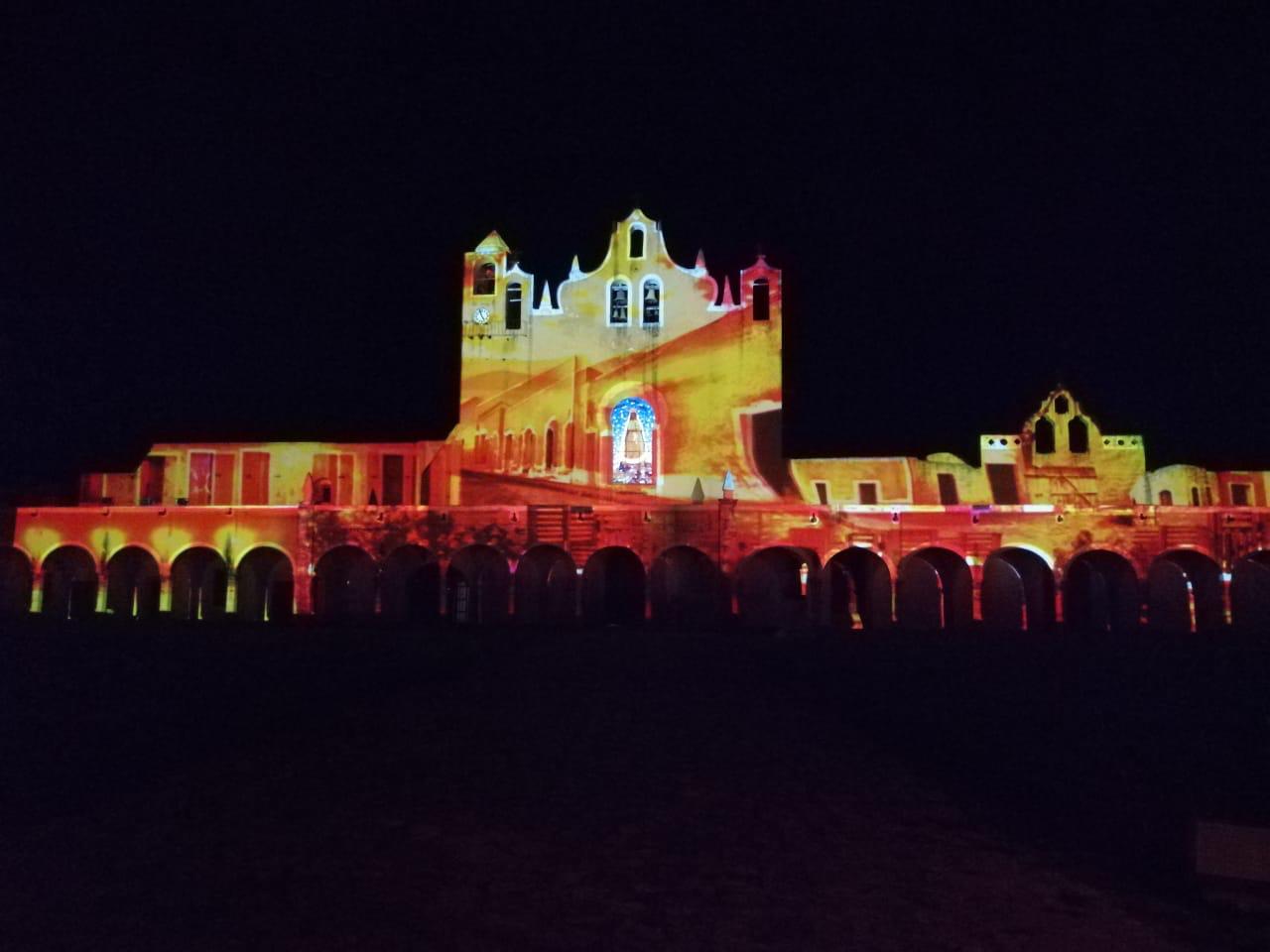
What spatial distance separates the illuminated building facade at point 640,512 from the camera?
25.2 m

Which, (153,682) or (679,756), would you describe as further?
(153,682)

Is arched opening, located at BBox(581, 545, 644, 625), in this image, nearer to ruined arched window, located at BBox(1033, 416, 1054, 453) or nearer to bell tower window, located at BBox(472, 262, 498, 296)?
bell tower window, located at BBox(472, 262, 498, 296)

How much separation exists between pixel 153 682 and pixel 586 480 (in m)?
15.1

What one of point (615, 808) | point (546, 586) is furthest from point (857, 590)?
point (615, 808)

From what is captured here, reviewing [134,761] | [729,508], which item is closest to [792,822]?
[134,761]

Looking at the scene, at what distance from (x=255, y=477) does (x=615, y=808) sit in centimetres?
2463

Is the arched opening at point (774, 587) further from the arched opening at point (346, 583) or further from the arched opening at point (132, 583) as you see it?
the arched opening at point (132, 583)

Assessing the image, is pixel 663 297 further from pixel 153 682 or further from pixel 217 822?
pixel 217 822

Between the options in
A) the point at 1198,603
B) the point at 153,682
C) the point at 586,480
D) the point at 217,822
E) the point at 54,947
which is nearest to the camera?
the point at 54,947

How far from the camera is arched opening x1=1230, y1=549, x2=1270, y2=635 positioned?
80.9 feet

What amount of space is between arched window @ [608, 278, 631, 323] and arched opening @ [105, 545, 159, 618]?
47.9 ft

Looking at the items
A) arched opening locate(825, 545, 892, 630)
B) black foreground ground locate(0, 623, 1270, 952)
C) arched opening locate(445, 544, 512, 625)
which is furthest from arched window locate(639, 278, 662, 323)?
Answer: black foreground ground locate(0, 623, 1270, 952)

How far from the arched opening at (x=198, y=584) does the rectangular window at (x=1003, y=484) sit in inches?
838

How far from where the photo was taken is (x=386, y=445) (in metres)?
29.0
